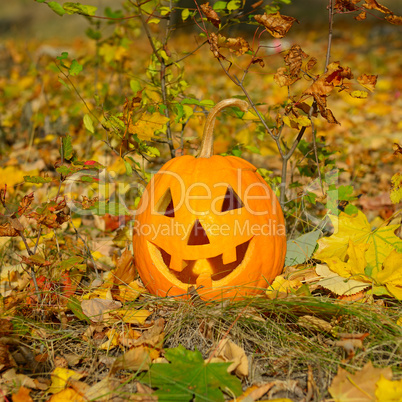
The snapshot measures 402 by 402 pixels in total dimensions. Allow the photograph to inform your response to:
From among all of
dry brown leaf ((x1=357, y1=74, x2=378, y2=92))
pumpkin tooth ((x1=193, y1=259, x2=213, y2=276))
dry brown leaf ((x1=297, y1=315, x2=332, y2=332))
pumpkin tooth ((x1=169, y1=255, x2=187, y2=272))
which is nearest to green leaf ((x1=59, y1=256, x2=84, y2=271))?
pumpkin tooth ((x1=169, y1=255, x2=187, y2=272))

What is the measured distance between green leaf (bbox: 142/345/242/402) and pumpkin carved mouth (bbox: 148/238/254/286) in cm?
47

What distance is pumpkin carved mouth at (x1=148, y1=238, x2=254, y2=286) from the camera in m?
1.93

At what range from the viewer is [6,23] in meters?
14.0

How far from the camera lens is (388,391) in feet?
4.33

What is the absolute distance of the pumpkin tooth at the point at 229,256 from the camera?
6.10 feet

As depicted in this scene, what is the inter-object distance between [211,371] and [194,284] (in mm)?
560

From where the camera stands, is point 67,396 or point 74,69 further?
point 74,69

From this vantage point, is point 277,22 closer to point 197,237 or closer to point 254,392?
point 197,237

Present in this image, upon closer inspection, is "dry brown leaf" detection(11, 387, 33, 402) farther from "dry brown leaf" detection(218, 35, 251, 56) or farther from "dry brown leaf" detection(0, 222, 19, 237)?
"dry brown leaf" detection(218, 35, 251, 56)

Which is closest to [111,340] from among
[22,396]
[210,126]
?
[22,396]

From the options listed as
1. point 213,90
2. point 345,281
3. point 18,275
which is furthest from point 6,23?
point 345,281

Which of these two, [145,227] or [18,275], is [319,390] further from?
[18,275]

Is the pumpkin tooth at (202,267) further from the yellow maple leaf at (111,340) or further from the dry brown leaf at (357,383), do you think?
the dry brown leaf at (357,383)

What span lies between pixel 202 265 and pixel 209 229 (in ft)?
0.74
